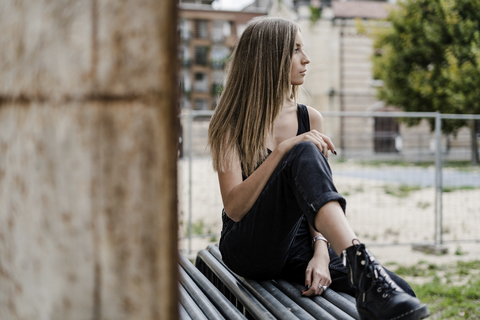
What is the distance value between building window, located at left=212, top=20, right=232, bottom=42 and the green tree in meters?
20.7

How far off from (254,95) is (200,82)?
39188 millimetres

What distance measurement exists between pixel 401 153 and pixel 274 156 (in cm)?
856

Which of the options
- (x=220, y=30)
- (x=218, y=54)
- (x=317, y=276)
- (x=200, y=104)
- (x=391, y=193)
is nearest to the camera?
(x=317, y=276)

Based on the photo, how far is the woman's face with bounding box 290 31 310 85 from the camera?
2.00m

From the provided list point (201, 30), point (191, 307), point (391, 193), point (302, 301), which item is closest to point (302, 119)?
point (302, 301)

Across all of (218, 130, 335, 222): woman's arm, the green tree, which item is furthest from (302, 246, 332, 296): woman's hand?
the green tree

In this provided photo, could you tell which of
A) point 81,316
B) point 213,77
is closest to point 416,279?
point 81,316

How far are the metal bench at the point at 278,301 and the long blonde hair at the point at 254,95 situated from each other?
1.44 ft

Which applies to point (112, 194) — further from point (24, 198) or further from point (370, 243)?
point (370, 243)

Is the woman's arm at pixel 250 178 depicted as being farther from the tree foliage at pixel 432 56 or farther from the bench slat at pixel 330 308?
the tree foliage at pixel 432 56

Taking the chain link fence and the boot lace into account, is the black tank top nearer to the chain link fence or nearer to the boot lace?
the boot lace

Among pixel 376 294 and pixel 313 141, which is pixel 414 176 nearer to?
pixel 313 141

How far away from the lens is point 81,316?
67cm

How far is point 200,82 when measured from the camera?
4047 centimetres
